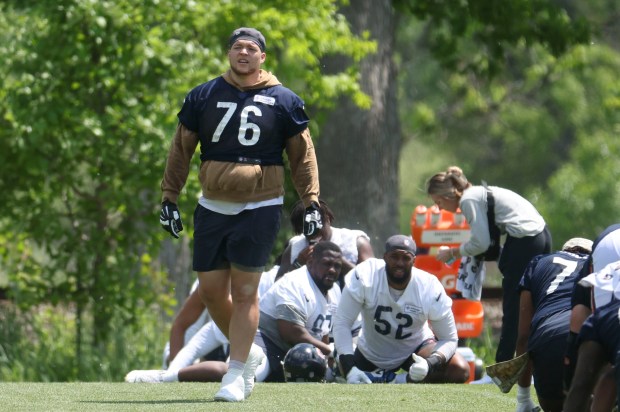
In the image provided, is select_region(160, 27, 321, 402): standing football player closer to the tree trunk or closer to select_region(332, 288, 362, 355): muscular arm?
select_region(332, 288, 362, 355): muscular arm

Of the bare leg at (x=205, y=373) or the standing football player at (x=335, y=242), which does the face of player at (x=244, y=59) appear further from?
the standing football player at (x=335, y=242)

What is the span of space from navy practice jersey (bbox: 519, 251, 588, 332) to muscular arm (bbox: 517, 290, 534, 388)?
0.03 metres

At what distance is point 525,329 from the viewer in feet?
28.6

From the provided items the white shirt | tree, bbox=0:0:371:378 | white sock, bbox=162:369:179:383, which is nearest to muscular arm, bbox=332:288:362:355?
white sock, bbox=162:369:179:383

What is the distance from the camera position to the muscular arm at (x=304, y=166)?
8633mm

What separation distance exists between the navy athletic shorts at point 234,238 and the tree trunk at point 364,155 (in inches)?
338

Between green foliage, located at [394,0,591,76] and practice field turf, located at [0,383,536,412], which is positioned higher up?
green foliage, located at [394,0,591,76]

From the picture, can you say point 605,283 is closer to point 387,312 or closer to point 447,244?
point 387,312

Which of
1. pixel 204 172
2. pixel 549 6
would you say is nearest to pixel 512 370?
pixel 204 172

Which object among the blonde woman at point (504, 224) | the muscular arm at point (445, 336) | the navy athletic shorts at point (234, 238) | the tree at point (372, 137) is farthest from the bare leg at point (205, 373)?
the tree at point (372, 137)

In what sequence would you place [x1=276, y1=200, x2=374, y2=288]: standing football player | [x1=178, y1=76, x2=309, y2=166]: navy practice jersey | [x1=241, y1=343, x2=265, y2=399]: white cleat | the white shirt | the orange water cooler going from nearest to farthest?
the white shirt, [x1=178, y1=76, x2=309, y2=166]: navy practice jersey, [x1=241, y1=343, x2=265, y2=399]: white cleat, [x1=276, y1=200, x2=374, y2=288]: standing football player, the orange water cooler

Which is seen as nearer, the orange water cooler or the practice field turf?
the practice field turf

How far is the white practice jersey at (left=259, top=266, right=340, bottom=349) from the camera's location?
38.6 ft

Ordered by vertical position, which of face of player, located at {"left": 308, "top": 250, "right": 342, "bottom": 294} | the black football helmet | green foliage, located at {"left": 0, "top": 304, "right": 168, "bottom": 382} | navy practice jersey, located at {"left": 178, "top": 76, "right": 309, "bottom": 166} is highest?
navy practice jersey, located at {"left": 178, "top": 76, "right": 309, "bottom": 166}
